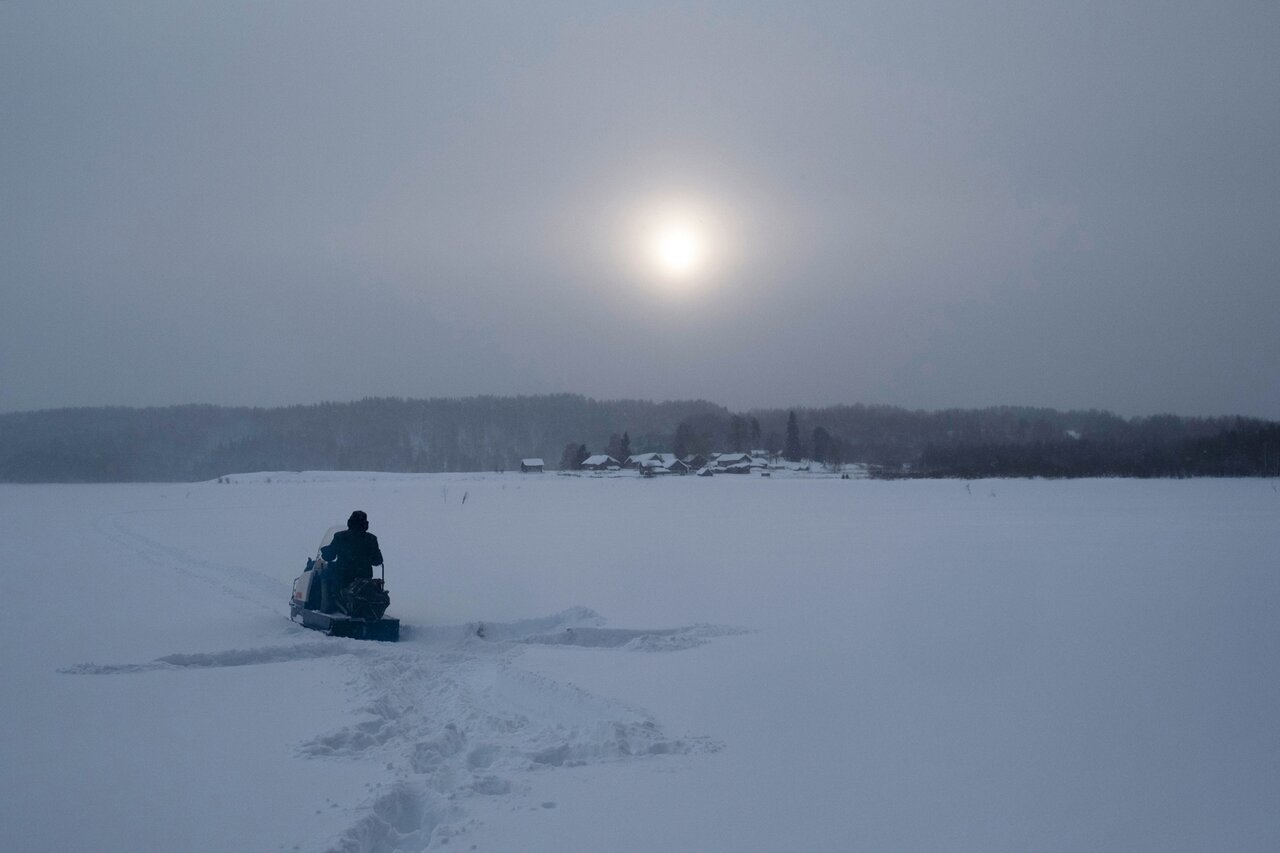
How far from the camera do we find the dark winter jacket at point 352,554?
34.6 feet

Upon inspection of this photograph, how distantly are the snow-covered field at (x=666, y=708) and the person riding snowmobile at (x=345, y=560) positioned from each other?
485mm

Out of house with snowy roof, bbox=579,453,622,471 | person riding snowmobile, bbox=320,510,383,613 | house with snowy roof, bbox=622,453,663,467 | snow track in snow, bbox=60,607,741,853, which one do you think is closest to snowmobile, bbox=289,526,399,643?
person riding snowmobile, bbox=320,510,383,613

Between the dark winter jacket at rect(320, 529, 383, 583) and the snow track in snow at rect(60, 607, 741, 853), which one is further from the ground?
the dark winter jacket at rect(320, 529, 383, 583)

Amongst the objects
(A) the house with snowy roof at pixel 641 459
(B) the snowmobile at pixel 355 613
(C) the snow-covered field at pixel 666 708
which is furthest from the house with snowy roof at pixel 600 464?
(B) the snowmobile at pixel 355 613

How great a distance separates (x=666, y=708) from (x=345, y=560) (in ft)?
15.7

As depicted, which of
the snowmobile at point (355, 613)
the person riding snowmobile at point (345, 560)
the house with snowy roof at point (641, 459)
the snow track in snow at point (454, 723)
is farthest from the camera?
the house with snowy roof at point (641, 459)

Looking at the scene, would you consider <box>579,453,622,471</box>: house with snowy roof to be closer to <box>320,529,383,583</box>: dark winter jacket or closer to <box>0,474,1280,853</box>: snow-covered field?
<box>0,474,1280,853</box>: snow-covered field

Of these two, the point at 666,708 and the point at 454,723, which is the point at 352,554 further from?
the point at 666,708

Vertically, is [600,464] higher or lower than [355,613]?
higher

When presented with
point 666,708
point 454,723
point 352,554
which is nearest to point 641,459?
point 352,554

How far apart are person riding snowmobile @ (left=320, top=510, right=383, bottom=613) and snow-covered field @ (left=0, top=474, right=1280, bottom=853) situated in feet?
1.59

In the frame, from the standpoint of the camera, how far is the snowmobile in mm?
10062

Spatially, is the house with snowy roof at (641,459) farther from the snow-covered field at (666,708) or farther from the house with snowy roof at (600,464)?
the snow-covered field at (666,708)

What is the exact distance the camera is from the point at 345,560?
34.6ft
